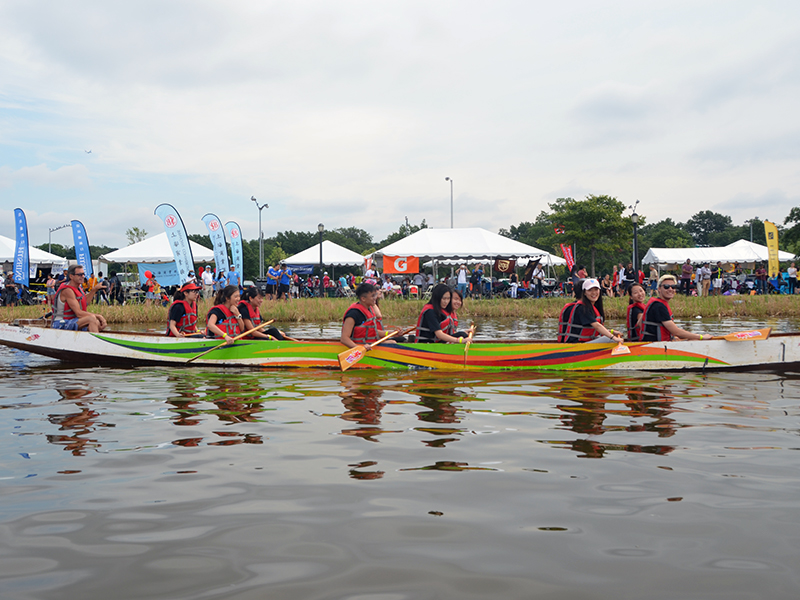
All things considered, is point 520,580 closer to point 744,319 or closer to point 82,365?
point 82,365

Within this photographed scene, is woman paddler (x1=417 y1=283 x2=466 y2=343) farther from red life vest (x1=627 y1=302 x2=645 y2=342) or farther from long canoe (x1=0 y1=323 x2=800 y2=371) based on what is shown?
red life vest (x1=627 y1=302 x2=645 y2=342)

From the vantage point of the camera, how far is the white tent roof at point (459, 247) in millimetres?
28078

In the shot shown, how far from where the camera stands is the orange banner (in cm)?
2748

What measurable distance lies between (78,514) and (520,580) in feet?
7.61

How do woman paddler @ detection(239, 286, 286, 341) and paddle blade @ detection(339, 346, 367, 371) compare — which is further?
woman paddler @ detection(239, 286, 286, 341)

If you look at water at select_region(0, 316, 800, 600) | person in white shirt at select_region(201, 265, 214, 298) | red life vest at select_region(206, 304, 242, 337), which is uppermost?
person in white shirt at select_region(201, 265, 214, 298)

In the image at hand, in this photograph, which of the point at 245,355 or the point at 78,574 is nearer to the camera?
the point at 78,574

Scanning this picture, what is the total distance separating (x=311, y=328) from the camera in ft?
56.7

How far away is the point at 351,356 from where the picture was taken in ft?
28.2

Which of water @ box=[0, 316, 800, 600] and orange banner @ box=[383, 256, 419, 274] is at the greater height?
orange banner @ box=[383, 256, 419, 274]

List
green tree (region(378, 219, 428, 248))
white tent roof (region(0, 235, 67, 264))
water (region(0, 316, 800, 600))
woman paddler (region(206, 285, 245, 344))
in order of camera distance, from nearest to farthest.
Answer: water (region(0, 316, 800, 600))
woman paddler (region(206, 285, 245, 344))
white tent roof (region(0, 235, 67, 264))
green tree (region(378, 219, 428, 248))

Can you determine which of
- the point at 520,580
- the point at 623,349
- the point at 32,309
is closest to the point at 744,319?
the point at 623,349

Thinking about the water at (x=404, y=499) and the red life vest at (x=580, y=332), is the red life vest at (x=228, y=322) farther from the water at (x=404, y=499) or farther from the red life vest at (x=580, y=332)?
the red life vest at (x=580, y=332)

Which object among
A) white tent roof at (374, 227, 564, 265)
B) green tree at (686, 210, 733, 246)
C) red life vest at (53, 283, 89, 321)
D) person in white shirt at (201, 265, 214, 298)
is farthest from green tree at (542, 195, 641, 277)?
green tree at (686, 210, 733, 246)
